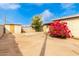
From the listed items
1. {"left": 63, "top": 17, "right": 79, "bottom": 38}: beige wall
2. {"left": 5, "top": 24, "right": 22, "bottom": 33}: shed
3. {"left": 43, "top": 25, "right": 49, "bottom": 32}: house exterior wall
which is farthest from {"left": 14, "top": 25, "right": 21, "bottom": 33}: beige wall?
{"left": 63, "top": 17, "right": 79, "bottom": 38}: beige wall

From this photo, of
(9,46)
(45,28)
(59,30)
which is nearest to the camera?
(9,46)

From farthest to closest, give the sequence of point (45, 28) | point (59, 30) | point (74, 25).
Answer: point (59, 30) → point (74, 25) → point (45, 28)

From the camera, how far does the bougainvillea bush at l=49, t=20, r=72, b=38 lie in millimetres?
5543

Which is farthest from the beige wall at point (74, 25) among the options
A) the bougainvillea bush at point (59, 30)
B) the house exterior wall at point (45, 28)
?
the house exterior wall at point (45, 28)

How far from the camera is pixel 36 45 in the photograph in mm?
5188

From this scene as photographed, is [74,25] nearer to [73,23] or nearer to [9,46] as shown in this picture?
[73,23]

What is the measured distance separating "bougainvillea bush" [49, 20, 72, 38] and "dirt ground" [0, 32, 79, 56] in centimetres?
17

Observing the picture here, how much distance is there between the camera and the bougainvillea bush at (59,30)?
5543mm

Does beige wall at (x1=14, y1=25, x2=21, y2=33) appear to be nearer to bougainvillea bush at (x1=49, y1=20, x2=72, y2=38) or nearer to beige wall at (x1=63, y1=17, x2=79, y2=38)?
bougainvillea bush at (x1=49, y1=20, x2=72, y2=38)

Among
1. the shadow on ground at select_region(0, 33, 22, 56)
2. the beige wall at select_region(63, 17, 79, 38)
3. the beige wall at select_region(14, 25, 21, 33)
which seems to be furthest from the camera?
the beige wall at select_region(63, 17, 79, 38)

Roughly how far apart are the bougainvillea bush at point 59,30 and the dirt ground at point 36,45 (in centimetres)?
17

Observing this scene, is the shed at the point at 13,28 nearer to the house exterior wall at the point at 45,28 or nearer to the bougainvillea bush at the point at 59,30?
the house exterior wall at the point at 45,28

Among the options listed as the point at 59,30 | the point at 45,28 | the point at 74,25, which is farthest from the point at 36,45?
the point at 74,25

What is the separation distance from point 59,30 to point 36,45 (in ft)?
3.10
